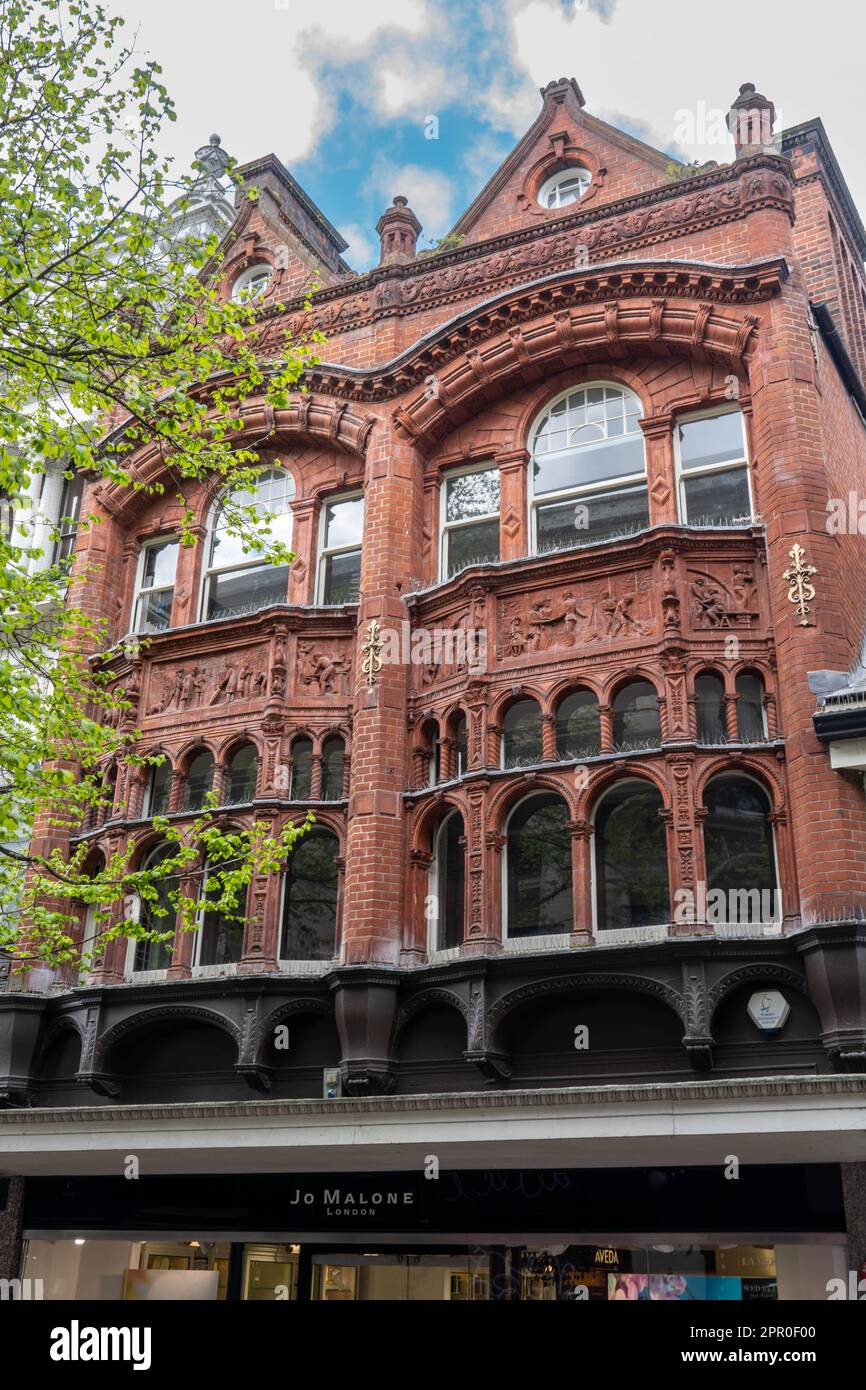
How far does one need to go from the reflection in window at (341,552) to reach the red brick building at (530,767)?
0.07 m

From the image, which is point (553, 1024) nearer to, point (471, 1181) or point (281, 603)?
point (471, 1181)

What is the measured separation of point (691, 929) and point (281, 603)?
7130mm

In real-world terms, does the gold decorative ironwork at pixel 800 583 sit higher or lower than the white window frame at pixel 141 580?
lower

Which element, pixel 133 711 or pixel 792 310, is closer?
pixel 792 310

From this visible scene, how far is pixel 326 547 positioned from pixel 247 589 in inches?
53.6

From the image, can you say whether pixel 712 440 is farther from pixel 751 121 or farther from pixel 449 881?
pixel 449 881

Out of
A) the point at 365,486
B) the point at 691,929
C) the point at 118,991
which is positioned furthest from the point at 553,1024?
the point at 365,486

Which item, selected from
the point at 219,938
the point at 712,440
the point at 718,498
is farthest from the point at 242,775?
the point at 712,440

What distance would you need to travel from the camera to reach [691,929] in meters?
11.6

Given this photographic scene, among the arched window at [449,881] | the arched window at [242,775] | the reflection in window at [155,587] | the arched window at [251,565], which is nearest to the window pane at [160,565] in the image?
the reflection in window at [155,587]

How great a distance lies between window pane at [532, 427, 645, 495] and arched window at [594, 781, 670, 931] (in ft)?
14.2

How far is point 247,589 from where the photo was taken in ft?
56.0

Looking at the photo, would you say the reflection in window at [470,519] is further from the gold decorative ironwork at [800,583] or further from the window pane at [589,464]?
the gold decorative ironwork at [800,583]

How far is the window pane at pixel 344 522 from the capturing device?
16625 mm
